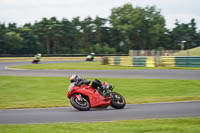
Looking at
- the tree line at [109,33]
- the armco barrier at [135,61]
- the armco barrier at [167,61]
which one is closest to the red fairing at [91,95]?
the armco barrier at [167,61]

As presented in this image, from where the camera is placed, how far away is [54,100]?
13.7m

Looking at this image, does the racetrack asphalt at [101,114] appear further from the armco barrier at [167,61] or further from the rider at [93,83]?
the armco barrier at [167,61]

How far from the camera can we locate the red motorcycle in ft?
33.3

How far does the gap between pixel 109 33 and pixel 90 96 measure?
95.4 meters

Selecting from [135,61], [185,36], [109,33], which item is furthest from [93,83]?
[185,36]

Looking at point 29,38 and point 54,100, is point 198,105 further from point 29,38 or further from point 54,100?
point 29,38

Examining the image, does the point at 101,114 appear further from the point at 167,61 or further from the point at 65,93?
the point at 167,61

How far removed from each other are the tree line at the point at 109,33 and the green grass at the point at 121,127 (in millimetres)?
75513

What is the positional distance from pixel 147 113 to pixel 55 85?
9869 millimetres

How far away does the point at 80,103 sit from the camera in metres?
10.3

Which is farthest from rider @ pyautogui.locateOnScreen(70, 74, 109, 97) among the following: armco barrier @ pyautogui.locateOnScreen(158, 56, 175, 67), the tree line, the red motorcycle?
the tree line

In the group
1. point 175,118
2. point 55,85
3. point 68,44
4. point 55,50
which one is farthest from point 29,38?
point 175,118

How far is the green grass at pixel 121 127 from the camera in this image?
23.8ft

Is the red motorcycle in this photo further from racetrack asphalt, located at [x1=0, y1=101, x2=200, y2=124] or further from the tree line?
the tree line
